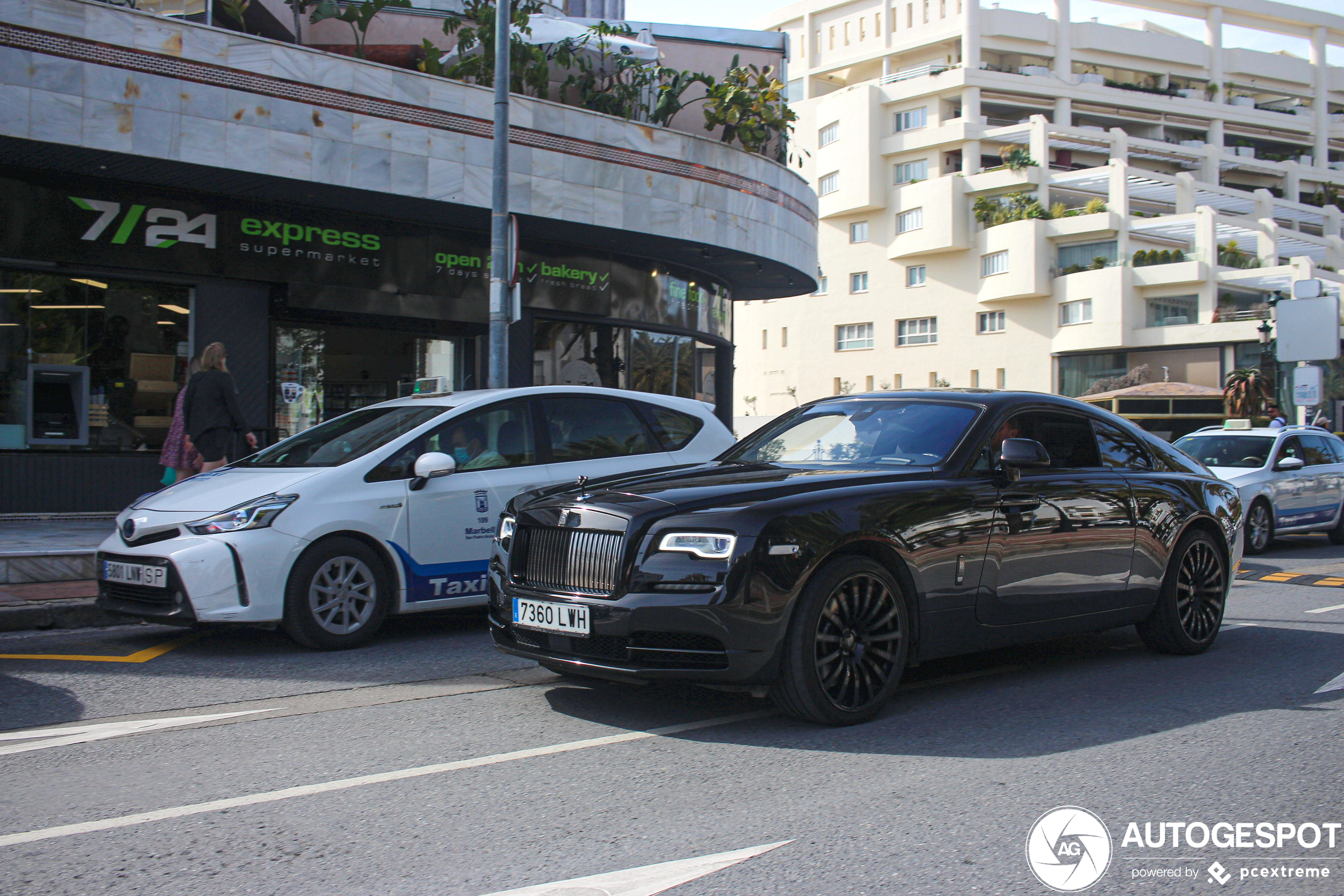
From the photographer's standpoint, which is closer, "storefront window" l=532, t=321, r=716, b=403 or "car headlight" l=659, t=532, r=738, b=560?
"car headlight" l=659, t=532, r=738, b=560

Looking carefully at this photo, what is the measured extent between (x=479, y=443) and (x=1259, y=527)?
10.8 metres

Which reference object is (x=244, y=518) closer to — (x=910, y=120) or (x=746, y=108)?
(x=746, y=108)

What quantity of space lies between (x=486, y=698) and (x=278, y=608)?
67.9 inches

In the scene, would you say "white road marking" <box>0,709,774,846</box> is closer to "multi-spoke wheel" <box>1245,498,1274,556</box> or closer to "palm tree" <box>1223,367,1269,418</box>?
"multi-spoke wheel" <box>1245,498,1274,556</box>

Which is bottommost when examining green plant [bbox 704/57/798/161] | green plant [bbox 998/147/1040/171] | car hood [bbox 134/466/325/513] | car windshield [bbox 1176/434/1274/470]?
car hood [bbox 134/466/325/513]

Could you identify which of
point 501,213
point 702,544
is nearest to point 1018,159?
point 501,213

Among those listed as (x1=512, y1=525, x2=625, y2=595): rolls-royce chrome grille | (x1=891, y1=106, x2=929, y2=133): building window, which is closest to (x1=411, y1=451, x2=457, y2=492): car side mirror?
(x1=512, y1=525, x2=625, y2=595): rolls-royce chrome grille

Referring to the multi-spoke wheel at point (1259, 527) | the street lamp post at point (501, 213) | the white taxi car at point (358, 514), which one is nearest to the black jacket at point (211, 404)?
the street lamp post at point (501, 213)

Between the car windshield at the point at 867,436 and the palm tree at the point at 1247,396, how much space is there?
38.8 meters

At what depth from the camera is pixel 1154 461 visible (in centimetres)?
675

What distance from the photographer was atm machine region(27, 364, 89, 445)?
1310 centimetres

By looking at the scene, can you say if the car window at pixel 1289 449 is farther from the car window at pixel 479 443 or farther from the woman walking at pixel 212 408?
the woman walking at pixel 212 408

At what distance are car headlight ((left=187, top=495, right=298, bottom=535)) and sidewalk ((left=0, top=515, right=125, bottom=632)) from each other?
1.21m

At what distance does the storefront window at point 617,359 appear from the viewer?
18047 mm
